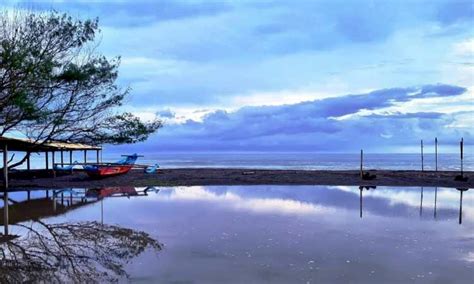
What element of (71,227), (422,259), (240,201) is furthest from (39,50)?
(422,259)

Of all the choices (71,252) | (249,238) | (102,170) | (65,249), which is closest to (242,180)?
(102,170)

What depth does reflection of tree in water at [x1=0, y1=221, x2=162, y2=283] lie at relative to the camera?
24.2ft

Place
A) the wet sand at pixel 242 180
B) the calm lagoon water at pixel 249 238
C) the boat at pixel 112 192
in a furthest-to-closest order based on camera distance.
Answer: the wet sand at pixel 242 180 < the boat at pixel 112 192 < the calm lagoon water at pixel 249 238

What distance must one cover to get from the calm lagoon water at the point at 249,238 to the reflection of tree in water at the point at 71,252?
0.09 ft

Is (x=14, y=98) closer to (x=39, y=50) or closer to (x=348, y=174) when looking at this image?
(x=39, y=50)

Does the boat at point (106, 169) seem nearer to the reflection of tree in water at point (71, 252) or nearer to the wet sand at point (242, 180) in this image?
the wet sand at point (242, 180)

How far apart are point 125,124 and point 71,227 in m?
8.77

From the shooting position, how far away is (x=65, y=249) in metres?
9.38

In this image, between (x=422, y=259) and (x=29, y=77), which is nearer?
(x=422, y=259)

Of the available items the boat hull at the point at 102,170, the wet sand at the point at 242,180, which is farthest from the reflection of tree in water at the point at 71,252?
the boat hull at the point at 102,170

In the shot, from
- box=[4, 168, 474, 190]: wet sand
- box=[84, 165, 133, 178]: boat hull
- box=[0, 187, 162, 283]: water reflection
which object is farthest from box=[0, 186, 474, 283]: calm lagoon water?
box=[84, 165, 133, 178]: boat hull

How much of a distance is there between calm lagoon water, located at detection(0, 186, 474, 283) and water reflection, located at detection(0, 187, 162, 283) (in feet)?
0.08

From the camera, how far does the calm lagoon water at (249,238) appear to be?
7.33 m

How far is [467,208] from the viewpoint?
51.3 feet
